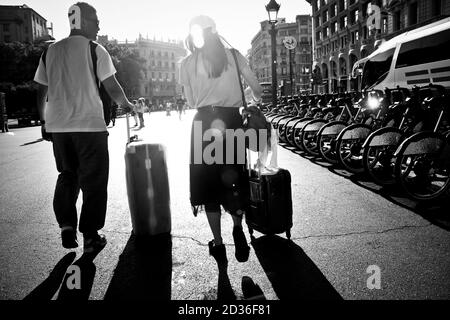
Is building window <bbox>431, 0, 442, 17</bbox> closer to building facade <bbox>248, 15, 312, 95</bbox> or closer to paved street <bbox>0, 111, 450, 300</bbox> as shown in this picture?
paved street <bbox>0, 111, 450, 300</bbox>

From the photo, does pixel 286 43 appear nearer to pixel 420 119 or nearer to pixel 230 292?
pixel 420 119

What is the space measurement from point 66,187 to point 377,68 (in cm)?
1713

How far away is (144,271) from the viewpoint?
108 inches

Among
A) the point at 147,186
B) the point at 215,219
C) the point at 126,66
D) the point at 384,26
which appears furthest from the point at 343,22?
the point at 215,219

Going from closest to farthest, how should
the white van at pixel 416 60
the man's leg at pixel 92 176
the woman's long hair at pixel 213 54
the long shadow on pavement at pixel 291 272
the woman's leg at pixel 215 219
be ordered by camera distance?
the long shadow on pavement at pixel 291 272
the woman's long hair at pixel 213 54
the woman's leg at pixel 215 219
the man's leg at pixel 92 176
the white van at pixel 416 60

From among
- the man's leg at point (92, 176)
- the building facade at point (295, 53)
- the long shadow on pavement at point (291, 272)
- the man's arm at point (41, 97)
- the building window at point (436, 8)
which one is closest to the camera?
the long shadow on pavement at point (291, 272)

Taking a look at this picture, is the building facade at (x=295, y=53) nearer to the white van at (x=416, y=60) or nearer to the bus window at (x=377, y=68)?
the bus window at (x=377, y=68)

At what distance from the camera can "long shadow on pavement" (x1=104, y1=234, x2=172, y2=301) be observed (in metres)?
2.41

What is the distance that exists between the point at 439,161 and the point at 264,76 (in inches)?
4768

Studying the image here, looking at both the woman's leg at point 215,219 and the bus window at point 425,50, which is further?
the bus window at point 425,50

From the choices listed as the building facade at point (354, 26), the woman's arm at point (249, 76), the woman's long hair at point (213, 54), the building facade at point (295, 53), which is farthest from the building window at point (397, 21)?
the building facade at point (295, 53)

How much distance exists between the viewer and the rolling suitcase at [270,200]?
122 inches

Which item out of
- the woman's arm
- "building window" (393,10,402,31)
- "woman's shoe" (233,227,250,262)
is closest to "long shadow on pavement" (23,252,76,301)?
"woman's shoe" (233,227,250,262)
